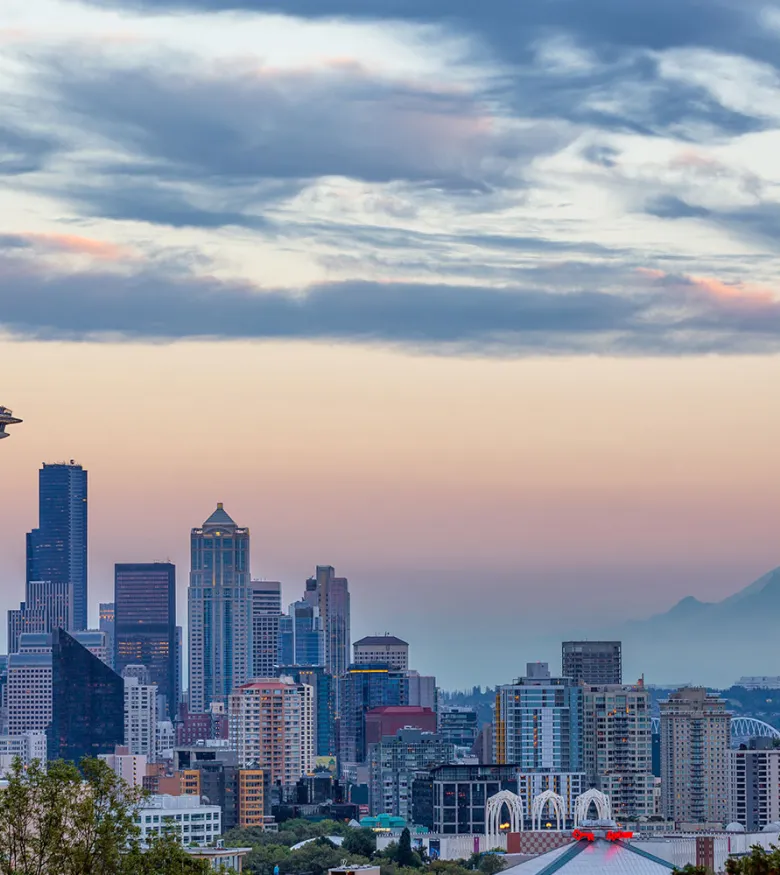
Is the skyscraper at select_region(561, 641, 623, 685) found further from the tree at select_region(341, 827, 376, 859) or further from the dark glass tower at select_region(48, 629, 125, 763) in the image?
the tree at select_region(341, 827, 376, 859)

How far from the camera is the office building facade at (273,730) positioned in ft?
495

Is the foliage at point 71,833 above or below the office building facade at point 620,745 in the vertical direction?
below

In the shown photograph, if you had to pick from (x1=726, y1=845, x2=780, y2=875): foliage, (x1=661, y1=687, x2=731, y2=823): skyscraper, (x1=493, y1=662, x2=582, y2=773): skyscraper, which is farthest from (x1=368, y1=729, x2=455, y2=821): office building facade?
(x1=726, y1=845, x2=780, y2=875): foliage

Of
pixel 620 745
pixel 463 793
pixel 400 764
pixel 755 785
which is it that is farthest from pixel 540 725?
pixel 463 793

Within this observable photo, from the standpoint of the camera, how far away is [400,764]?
142 m

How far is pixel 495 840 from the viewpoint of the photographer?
294 feet

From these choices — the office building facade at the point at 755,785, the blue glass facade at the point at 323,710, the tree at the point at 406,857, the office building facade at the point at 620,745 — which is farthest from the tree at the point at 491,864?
the blue glass facade at the point at 323,710

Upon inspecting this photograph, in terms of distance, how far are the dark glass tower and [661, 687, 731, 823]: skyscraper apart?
59347mm

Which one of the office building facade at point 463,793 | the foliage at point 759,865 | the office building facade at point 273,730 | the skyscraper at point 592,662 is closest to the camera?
the foliage at point 759,865

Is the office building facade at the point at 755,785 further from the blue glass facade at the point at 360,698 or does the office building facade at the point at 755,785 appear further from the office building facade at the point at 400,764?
the blue glass facade at the point at 360,698

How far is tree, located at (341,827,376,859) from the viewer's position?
83938mm

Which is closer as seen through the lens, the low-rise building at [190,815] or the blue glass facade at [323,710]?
the low-rise building at [190,815]

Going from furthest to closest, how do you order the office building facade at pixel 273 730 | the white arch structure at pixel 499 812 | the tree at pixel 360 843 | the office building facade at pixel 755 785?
the office building facade at pixel 273 730, the office building facade at pixel 755 785, the white arch structure at pixel 499 812, the tree at pixel 360 843

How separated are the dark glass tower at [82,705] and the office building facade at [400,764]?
36.5 m
